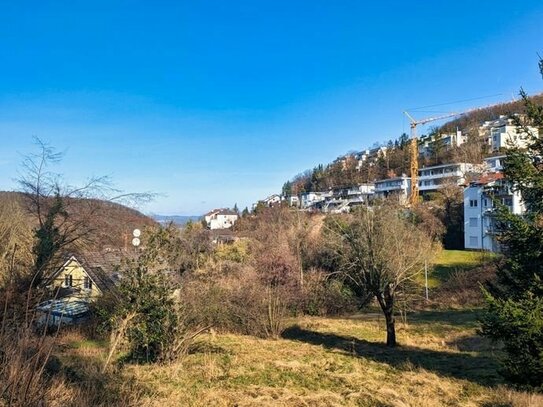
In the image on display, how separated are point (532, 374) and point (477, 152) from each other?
63.5 meters

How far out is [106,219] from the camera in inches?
614

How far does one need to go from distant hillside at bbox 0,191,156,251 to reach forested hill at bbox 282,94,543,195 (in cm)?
5532

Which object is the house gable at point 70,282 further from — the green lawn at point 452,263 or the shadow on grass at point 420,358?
the green lawn at point 452,263

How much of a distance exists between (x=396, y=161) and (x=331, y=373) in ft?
257

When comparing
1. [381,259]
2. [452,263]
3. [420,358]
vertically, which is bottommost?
[420,358]

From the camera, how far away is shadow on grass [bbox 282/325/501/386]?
11.6 metres

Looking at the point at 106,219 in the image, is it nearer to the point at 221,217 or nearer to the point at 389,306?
the point at 389,306

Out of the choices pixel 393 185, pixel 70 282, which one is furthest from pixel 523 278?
pixel 393 185

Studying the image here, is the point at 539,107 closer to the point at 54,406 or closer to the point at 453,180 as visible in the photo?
the point at 54,406

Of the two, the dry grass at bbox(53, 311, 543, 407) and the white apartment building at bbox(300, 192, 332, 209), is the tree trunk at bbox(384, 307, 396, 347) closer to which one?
the dry grass at bbox(53, 311, 543, 407)

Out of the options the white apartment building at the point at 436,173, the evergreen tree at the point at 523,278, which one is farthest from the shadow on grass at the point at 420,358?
the white apartment building at the point at 436,173

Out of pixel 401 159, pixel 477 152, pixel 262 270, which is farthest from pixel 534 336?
pixel 401 159

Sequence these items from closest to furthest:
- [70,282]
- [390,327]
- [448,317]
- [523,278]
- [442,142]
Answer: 1. [523,278]
2. [70,282]
3. [390,327]
4. [448,317]
5. [442,142]

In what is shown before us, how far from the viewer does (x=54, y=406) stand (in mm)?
4535
